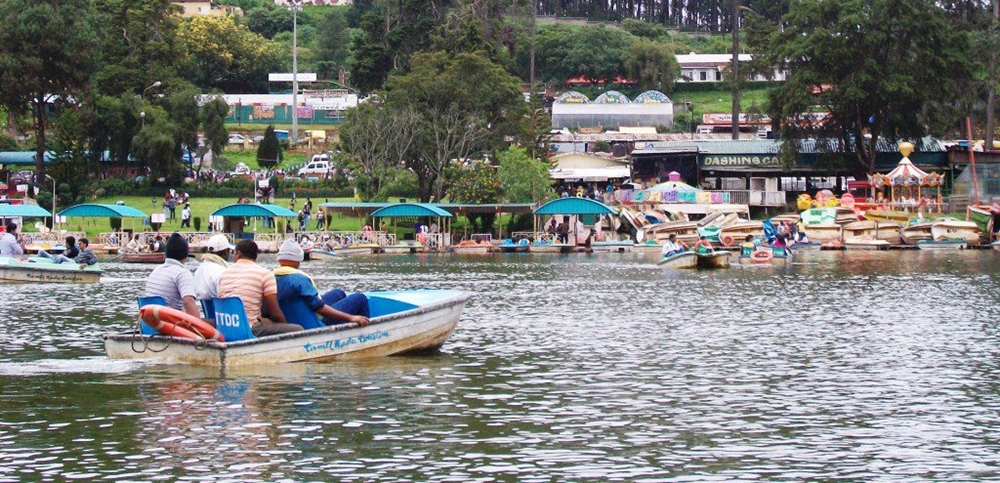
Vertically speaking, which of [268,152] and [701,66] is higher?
[701,66]

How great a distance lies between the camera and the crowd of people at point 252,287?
22.2 m

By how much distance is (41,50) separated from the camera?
85750 millimetres

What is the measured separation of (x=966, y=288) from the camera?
41.8 meters

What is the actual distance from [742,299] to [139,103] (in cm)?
6183

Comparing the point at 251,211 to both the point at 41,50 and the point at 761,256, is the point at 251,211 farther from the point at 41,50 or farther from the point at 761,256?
the point at 761,256

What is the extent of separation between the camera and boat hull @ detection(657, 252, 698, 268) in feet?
178

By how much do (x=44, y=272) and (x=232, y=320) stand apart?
24127mm

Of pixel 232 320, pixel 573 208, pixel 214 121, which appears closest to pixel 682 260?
pixel 573 208

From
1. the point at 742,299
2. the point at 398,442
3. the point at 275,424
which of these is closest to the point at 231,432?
the point at 275,424

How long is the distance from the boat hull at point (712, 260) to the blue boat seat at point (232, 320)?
3337cm

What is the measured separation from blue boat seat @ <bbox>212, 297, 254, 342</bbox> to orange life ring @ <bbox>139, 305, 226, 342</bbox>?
12 cm

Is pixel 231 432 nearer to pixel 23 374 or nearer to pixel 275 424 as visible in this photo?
pixel 275 424

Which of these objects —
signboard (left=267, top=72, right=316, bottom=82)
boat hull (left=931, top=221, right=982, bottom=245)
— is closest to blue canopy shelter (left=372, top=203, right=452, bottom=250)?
boat hull (left=931, top=221, right=982, bottom=245)

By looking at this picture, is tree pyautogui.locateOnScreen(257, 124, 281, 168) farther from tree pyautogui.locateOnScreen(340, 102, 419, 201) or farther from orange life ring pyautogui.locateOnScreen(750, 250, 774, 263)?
orange life ring pyautogui.locateOnScreen(750, 250, 774, 263)
